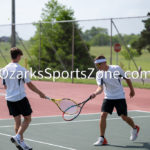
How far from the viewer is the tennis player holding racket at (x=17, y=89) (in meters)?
6.79

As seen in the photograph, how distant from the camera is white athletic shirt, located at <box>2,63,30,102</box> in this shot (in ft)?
22.2

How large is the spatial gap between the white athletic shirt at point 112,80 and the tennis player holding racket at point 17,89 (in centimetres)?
130

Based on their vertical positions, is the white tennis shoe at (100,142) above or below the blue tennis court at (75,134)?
above

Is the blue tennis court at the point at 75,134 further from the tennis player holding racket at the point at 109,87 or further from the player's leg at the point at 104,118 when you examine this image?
the tennis player holding racket at the point at 109,87

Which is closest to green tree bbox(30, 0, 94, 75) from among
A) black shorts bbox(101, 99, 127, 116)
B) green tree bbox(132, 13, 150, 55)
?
green tree bbox(132, 13, 150, 55)

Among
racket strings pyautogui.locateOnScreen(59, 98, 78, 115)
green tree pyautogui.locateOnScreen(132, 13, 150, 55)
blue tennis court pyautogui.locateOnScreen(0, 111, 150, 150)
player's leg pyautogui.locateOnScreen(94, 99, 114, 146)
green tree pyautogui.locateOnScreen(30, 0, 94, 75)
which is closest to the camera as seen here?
blue tennis court pyautogui.locateOnScreen(0, 111, 150, 150)

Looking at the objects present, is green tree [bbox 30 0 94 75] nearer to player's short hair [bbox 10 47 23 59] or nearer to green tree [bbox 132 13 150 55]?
green tree [bbox 132 13 150 55]

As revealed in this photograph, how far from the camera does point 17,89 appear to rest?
271 inches

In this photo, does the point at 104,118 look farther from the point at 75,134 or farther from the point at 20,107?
the point at 20,107

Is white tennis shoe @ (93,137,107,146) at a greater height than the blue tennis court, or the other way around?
white tennis shoe @ (93,137,107,146)

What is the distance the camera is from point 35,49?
33188 mm

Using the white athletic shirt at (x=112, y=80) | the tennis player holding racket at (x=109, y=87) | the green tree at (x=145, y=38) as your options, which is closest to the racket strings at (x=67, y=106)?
the tennis player holding racket at (x=109, y=87)

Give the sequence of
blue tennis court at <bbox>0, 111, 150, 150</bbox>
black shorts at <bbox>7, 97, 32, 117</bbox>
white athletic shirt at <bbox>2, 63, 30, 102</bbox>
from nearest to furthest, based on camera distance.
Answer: white athletic shirt at <bbox>2, 63, 30, 102</bbox> < black shorts at <bbox>7, 97, 32, 117</bbox> < blue tennis court at <bbox>0, 111, 150, 150</bbox>

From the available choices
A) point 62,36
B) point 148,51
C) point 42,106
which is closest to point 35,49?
point 62,36
